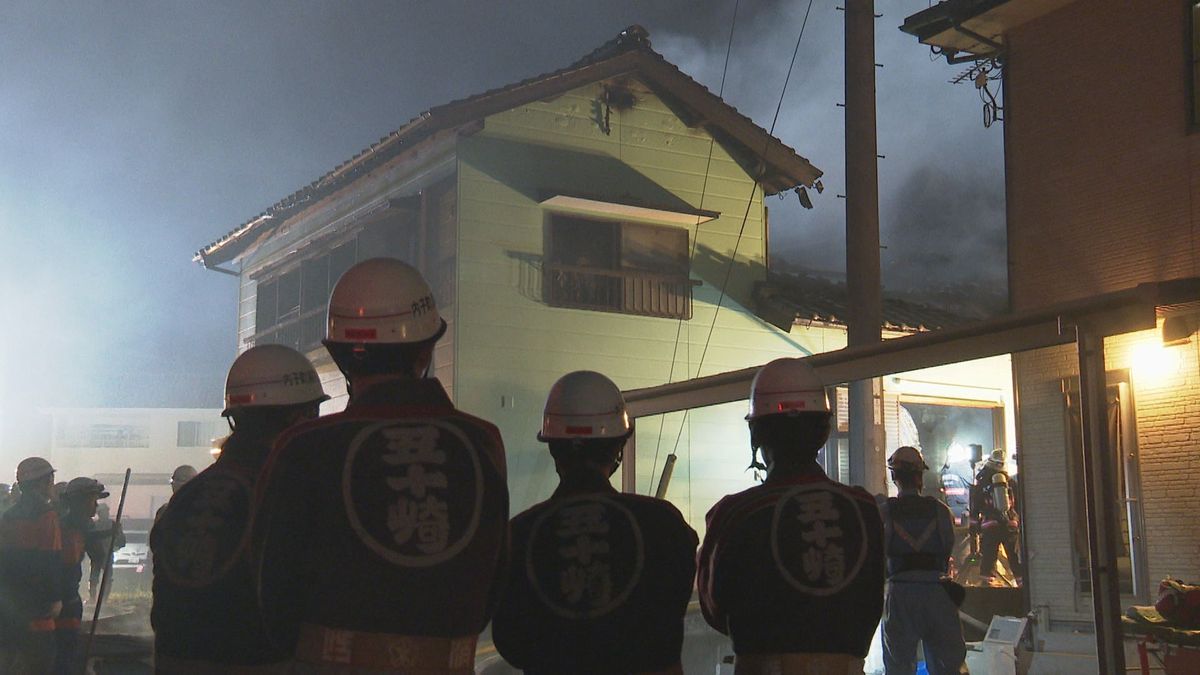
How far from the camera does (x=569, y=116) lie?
A: 62.8 ft

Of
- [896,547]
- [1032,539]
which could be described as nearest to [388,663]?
[896,547]

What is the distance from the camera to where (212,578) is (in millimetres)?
4137

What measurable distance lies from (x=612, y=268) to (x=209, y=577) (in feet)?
48.9

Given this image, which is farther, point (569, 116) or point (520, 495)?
point (569, 116)

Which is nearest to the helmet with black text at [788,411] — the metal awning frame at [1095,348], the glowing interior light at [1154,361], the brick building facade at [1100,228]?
the metal awning frame at [1095,348]

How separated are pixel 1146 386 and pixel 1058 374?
1286 millimetres

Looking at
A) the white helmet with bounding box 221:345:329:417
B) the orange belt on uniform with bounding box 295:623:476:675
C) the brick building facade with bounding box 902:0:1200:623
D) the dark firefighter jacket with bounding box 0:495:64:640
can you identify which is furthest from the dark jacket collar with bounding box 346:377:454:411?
the brick building facade with bounding box 902:0:1200:623

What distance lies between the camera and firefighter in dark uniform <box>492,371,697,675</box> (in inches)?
157

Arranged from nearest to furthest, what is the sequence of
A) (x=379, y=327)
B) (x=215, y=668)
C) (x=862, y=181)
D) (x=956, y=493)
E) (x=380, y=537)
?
(x=380, y=537), (x=379, y=327), (x=215, y=668), (x=862, y=181), (x=956, y=493)

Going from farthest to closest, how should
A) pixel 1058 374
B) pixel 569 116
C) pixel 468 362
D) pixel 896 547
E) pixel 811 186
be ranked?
pixel 811 186 → pixel 569 116 → pixel 468 362 → pixel 1058 374 → pixel 896 547

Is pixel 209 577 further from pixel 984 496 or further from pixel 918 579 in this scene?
pixel 984 496

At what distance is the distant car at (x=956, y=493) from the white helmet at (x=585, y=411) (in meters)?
16.8

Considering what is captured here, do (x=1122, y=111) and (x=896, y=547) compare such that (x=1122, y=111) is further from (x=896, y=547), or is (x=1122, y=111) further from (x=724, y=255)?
(x=724, y=255)

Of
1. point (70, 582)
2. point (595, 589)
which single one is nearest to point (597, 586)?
point (595, 589)
